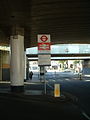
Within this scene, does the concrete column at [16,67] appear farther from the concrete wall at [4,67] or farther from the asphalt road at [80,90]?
the concrete wall at [4,67]

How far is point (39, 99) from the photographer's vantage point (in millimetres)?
19469

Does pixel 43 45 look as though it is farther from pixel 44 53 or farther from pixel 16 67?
pixel 16 67

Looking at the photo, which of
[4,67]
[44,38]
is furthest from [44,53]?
[4,67]

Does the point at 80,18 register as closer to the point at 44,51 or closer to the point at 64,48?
the point at 44,51

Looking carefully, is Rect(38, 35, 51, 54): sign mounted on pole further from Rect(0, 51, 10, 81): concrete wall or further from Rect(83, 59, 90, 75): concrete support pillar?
Rect(83, 59, 90, 75): concrete support pillar

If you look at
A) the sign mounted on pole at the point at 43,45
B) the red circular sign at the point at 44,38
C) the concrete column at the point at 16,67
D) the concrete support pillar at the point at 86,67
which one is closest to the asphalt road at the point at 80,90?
the sign mounted on pole at the point at 43,45

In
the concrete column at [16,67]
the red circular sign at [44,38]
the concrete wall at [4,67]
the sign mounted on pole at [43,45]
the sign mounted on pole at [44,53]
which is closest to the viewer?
the sign mounted on pole at [44,53]

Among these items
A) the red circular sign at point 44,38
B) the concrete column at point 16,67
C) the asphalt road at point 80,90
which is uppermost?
the red circular sign at point 44,38

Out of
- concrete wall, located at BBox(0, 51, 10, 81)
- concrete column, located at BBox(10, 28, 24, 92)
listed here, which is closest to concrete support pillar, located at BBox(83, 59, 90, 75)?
concrete wall, located at BBox(0, 51, 10, 81)

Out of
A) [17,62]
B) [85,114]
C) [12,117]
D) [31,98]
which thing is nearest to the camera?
[12,117]

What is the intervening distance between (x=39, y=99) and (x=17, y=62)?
251 inches

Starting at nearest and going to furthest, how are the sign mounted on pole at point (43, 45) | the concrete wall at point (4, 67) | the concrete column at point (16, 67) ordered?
1. the sign mounted on pole at point (43, 45)
2. the concrete column at point (16, 67)
3. the concrete wall at point (4, 67)

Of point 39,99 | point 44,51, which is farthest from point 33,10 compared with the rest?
point 39,99

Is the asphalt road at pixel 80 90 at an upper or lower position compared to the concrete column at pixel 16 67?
lower
